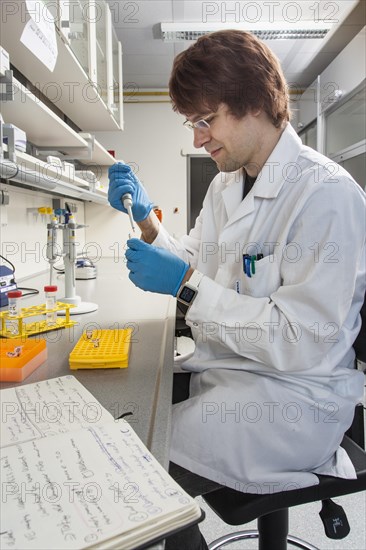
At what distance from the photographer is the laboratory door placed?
181 inches

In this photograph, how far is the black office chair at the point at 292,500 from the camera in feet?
2.75

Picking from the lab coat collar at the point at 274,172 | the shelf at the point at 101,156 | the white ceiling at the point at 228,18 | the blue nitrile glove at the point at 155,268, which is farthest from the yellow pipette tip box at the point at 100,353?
the white ceiling at the point at 228,18

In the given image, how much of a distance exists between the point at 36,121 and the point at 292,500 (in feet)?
5.54

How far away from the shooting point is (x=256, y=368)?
3.15 feet

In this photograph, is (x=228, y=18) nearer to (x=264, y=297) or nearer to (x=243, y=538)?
(x=264, y=297)

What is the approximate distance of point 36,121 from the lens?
177 centimetres

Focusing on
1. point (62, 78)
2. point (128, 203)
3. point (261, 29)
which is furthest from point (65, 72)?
point (261, 29)

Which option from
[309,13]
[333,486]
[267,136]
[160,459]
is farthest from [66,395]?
[309,13]

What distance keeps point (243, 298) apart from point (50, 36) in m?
1.08

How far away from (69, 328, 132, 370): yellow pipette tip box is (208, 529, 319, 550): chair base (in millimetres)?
870

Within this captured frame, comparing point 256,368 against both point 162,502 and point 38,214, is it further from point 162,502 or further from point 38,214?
point 38,214

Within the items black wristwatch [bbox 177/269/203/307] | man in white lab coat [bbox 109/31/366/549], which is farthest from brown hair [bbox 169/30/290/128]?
black wristwatch [bbox 177/269/203/307]

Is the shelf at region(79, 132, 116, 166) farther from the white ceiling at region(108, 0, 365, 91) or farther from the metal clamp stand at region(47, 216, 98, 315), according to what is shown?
the metal clamp stand at region(47, 216, 98, 315)

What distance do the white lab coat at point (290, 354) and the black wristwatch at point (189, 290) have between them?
0.01 m
